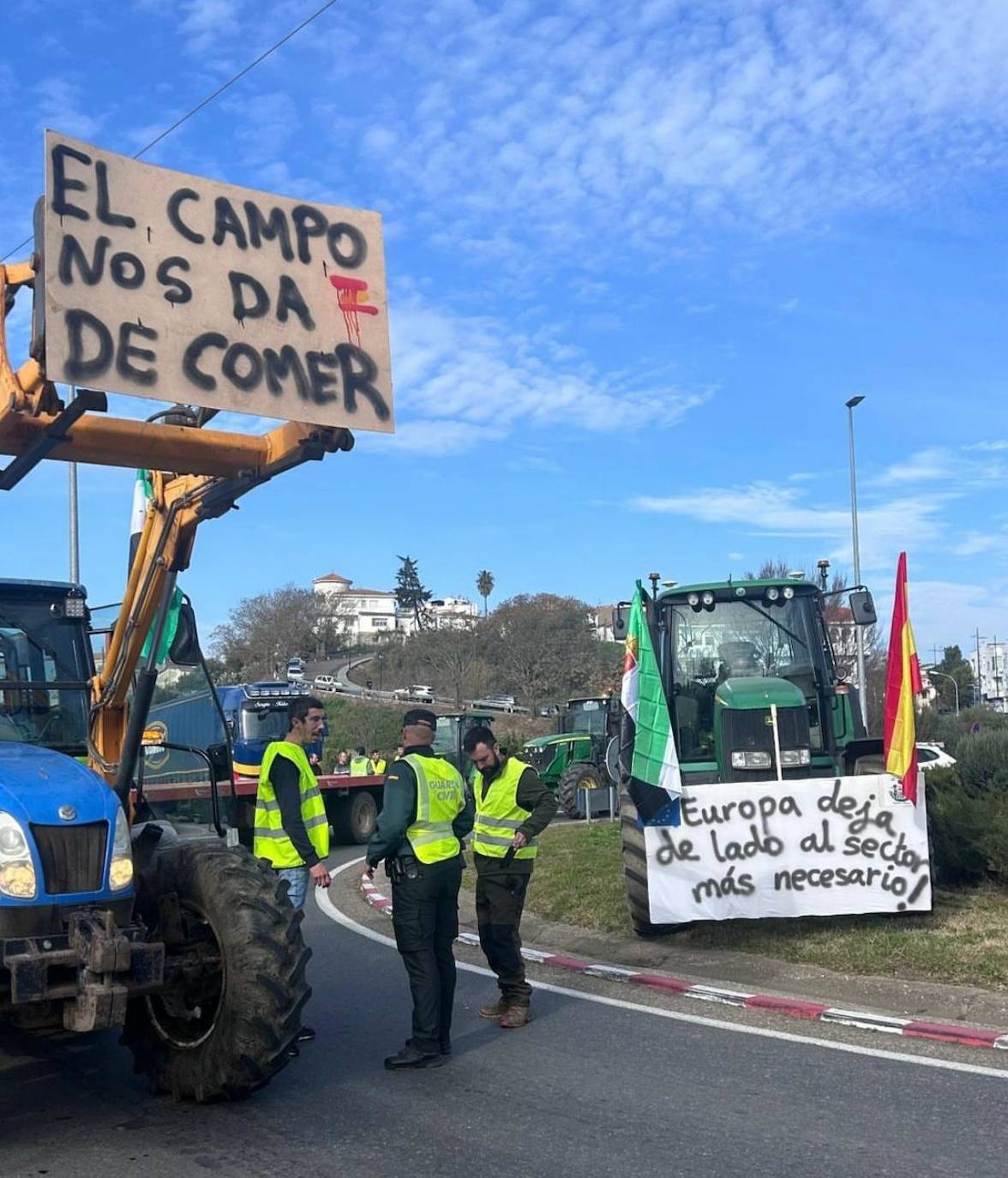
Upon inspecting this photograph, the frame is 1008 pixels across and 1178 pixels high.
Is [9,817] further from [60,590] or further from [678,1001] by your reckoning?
[678,1001]

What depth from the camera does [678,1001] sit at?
795 cm

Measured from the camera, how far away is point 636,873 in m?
9.57

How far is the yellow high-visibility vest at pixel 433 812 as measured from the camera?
6.86 metres

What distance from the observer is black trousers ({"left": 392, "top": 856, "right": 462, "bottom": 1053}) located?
658 centimetres

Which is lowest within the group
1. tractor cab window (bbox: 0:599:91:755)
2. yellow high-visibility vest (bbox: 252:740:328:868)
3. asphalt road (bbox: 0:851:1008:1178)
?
asphalt road (bbox: 0:851:1008:1178)

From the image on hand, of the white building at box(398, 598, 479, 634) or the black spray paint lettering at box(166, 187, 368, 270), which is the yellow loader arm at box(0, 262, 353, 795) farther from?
the white building at box(398, 598, 479, 634)

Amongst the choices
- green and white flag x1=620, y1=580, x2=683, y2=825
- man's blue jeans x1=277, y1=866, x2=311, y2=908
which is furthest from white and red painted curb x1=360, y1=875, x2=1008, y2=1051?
man's blue jeans x1=277, y1=866, x2=311, y2=908

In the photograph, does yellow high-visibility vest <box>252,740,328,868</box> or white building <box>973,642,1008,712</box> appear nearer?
yellow high-visibility vest <box>252,740,328,868</box>

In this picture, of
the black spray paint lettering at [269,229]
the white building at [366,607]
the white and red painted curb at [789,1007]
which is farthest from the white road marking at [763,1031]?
the white building at [366,607]

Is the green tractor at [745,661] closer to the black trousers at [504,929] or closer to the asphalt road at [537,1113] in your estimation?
the black trousers at [504,929]

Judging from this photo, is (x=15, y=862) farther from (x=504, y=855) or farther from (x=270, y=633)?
(x=270, y=633)

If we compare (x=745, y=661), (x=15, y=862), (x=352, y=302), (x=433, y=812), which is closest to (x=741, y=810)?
(x=745, y=661)

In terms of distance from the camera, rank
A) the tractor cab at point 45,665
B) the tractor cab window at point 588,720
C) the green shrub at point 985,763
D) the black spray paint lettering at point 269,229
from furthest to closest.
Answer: the tractor cab window at point 588,720 → the green shrub at point 985,763 → the tractor cab at point 45,665 → the black spray paint lettering at point 269,229

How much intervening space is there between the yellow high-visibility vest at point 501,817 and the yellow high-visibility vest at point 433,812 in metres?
0.67
